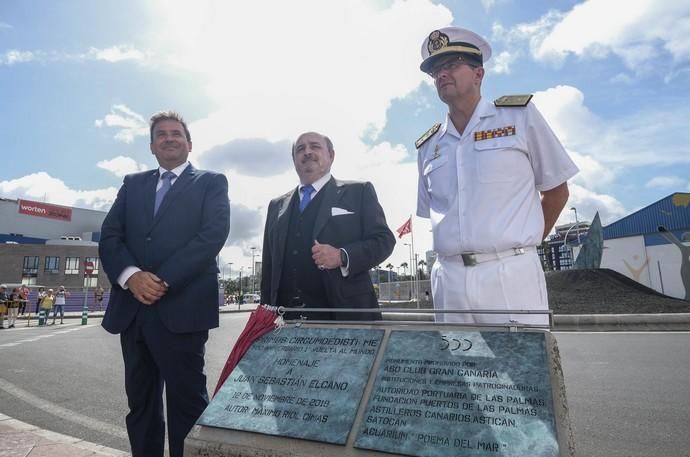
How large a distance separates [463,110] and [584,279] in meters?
16.3

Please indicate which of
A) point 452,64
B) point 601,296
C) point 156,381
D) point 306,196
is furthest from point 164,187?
point 601,296

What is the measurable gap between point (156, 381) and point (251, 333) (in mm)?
767

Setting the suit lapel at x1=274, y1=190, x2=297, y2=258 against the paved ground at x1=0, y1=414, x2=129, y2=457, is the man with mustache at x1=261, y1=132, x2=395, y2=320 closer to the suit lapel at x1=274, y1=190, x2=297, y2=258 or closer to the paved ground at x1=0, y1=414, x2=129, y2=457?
the suit lapel at x1=274, y1=190, x2=297, y2=258

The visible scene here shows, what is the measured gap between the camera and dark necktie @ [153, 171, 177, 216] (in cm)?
252

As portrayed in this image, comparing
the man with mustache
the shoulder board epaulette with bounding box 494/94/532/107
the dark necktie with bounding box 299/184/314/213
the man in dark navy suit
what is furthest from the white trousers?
the man in dark navy suit

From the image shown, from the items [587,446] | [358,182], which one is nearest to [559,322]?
[587,446]

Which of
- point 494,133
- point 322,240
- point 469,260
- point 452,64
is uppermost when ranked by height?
point 452,64

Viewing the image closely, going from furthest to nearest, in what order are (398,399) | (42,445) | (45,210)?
(45,210)
(42,445)
(398,399)

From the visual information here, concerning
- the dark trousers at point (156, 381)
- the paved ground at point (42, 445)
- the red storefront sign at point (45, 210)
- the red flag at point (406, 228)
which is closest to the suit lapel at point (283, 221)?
the dark trousers at point (156, 381)

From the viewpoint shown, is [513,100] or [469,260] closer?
[469,260]

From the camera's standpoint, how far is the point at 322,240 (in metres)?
2.43

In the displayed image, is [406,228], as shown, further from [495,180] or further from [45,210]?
[45,210]

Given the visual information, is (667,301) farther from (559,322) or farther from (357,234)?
(357,234)

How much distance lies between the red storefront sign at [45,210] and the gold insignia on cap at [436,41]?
242ft
